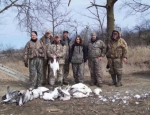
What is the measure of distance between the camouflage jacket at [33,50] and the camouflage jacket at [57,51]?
11.2 inches

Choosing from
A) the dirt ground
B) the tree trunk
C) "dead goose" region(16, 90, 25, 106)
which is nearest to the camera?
the dirt ground

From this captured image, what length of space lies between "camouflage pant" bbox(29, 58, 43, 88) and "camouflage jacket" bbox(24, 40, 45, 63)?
16 cm

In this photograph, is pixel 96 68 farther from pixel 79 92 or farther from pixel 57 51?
pixel 79 92

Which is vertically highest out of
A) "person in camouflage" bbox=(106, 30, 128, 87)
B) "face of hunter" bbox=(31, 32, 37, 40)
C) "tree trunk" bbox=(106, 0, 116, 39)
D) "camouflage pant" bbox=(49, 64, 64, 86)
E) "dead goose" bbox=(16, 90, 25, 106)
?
"tree trunk" bbox=(106, 0, 116, 39)

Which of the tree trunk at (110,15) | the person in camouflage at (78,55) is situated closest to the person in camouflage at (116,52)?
the person in camouflage at (78,55)

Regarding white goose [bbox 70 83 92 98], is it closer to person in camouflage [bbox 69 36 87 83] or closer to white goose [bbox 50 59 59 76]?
white goose [bbox 50 59 59 76]

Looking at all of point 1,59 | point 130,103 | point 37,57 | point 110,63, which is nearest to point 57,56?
point 37,57

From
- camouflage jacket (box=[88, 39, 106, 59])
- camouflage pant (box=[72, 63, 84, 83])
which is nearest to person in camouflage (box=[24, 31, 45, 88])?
camouflage pant (box=[72, 63, 84, 83])

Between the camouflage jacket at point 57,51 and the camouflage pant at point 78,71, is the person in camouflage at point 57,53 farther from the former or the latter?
the camouflage pant at point 78,71

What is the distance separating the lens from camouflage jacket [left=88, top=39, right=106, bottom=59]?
9766 mm

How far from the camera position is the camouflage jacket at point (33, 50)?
30.6 feet

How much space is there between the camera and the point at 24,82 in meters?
11.0

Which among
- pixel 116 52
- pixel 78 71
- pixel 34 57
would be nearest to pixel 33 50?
pixel 34 57

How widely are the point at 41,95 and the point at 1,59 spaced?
13116 millimetres
